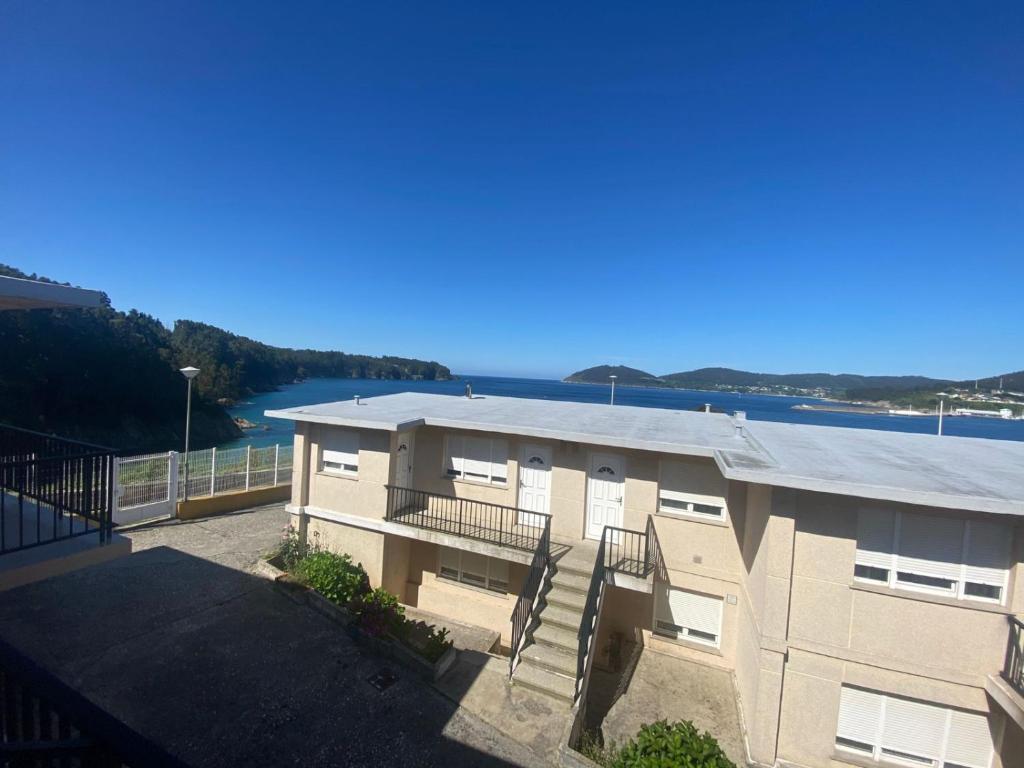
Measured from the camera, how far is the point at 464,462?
1216 centimetres

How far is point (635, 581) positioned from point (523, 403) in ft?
25.0

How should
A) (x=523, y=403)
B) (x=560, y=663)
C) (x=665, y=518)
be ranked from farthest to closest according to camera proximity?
(x=523, y=403)
(x=665, y=518)
(x=560, y=663)

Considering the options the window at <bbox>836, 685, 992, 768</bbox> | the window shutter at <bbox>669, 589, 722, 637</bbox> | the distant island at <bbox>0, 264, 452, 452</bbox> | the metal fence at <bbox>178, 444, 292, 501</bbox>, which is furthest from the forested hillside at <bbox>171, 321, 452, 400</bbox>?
the window at <bbox>836, 685, 992, 768</bbox>

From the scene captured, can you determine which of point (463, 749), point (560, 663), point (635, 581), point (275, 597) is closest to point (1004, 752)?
point (635, 581)

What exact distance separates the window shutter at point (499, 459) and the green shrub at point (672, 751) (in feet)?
20.7

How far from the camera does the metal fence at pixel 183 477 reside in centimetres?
1404

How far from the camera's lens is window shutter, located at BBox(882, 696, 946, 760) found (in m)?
7.04

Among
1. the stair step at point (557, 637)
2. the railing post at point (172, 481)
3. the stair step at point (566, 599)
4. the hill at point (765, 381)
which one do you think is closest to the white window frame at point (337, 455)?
the stair step at point (566, 599)

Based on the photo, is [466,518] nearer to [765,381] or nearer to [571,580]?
[571,580]

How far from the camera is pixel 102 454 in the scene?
6141 millimetres

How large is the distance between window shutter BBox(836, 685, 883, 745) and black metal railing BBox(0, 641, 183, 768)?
936 cm

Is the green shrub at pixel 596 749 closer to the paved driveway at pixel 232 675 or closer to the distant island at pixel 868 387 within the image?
the paved driveway at pixel 232 675

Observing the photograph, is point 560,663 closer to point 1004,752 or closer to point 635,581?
point 635,581

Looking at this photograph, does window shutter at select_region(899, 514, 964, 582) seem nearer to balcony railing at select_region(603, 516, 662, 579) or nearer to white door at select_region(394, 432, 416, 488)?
balcony railing at select_region(603, 516, 662, 579)
